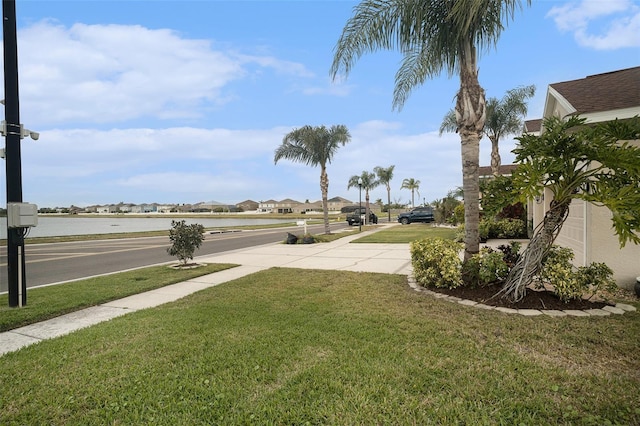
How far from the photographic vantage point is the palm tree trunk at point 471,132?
241 inches

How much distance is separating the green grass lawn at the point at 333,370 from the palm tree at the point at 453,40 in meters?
2.53

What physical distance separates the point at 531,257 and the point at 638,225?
142 centimetres

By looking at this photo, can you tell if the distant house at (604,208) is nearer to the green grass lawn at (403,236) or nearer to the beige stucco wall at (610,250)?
the beige stucco wall at (610,250)

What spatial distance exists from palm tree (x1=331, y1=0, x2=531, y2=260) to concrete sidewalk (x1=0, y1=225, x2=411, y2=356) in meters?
2.86

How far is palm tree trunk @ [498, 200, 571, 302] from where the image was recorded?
197 inches

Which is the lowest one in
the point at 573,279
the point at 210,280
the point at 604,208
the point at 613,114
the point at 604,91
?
the point at 210,280

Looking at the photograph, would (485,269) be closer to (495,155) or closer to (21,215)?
(21,215)

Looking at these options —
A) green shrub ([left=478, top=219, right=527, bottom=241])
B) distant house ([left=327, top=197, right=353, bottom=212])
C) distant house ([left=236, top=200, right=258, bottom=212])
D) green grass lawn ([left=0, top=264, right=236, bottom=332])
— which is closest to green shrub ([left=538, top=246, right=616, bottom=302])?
green grass lawn ([left=0, top=264, right=236, bottom=332])

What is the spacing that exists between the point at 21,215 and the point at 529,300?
821 cm

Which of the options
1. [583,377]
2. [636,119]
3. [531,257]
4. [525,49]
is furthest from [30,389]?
[525,49]

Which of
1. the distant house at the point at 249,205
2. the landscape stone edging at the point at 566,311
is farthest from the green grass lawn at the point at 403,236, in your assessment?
the distant house at the point at 249,205

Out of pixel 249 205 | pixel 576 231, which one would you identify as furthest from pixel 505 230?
pixel 249 205

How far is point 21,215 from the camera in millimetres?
5449

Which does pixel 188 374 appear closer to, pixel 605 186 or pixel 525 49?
pixel 605 186
